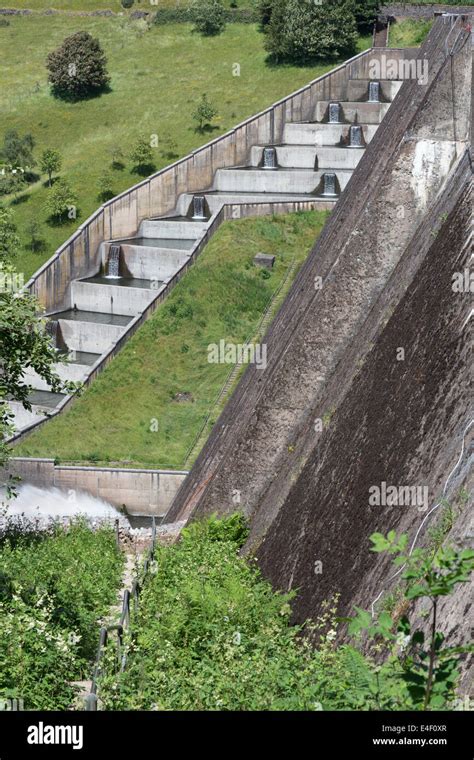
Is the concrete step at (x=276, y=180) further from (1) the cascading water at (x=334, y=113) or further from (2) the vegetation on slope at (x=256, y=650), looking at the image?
(2) the vegetation on slope at (x=256, y=650)

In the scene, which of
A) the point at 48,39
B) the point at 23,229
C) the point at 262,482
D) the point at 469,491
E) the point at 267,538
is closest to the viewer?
the point at 469,491

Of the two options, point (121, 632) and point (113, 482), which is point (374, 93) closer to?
→ point (113, 482)

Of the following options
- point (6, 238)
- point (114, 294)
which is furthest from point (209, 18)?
point (6, 238)

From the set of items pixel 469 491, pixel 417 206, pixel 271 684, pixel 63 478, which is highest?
pixel 417 206

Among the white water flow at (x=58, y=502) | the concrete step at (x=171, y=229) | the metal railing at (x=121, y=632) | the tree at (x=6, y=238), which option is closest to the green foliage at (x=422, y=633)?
the metal railing at (x=121, y=632)

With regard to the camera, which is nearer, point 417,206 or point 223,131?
point 417,206

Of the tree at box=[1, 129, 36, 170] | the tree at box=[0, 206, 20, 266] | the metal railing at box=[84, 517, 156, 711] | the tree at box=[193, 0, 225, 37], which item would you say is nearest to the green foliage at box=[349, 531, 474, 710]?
the metal railing at box=[84, 517, 156, 711]

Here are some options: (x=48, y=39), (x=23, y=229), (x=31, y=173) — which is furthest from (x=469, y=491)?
(x=48, y=39)

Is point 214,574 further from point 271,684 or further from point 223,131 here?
point 223,131
